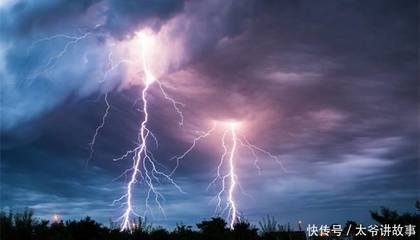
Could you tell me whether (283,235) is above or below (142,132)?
below

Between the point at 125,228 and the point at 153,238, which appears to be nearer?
the point at 153,238

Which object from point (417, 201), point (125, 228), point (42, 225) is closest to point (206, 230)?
point (125, 228)

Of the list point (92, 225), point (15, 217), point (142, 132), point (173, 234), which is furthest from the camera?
point (142, 132)

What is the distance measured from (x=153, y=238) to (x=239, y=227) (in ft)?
10.3

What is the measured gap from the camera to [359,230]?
1565cm

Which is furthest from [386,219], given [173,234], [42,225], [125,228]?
[42,225]

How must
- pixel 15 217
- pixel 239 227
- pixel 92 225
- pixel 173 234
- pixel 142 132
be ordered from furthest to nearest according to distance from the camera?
pixel 142 132 < pixel 239 227 < pixel 173 234 < pixel 92 225 < pixel 15 217

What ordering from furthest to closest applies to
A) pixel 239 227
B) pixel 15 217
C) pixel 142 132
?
1. pixel 142 132
2. pixel 239 227
3. pixel 15 217

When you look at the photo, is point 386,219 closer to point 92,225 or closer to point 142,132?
point 92,225

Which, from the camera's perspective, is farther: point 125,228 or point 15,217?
point 125,228

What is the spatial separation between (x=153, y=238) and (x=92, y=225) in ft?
5.70

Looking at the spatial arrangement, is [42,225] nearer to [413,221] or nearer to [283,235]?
[283,235]

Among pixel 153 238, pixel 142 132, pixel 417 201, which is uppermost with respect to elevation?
pixel 142 132

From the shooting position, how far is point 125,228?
1535 centimetres
